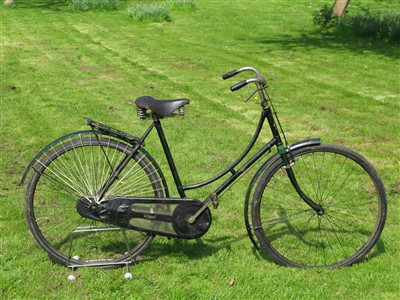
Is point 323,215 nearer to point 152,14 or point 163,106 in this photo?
point 163,106

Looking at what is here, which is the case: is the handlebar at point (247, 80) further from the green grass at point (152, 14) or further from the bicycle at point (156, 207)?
the green grass at point (152, 14)

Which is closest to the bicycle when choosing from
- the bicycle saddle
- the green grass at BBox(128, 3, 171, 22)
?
the bicycle saddle

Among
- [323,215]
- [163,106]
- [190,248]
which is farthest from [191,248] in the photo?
[323,215]

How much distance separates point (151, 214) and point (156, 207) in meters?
0.07

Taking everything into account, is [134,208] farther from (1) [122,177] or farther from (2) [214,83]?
(2) [214,83]

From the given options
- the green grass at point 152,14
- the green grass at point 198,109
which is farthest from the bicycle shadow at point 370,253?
the green grass at point 152,14

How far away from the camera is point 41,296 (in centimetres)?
427

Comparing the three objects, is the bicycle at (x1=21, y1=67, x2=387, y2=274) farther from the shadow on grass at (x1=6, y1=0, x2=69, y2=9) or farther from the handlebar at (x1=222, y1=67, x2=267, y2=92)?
the shadow on grass at (x1=6, y1=0, x2=69, y2=9)

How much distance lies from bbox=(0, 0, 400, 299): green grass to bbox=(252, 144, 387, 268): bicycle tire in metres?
0.22

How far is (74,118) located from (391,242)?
5.73 metres

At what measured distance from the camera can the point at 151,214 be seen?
4.61 metres

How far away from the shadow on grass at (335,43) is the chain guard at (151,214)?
12.7 metres

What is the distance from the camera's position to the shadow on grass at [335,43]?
16.7 metres

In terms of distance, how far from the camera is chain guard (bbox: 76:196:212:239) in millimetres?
4566
